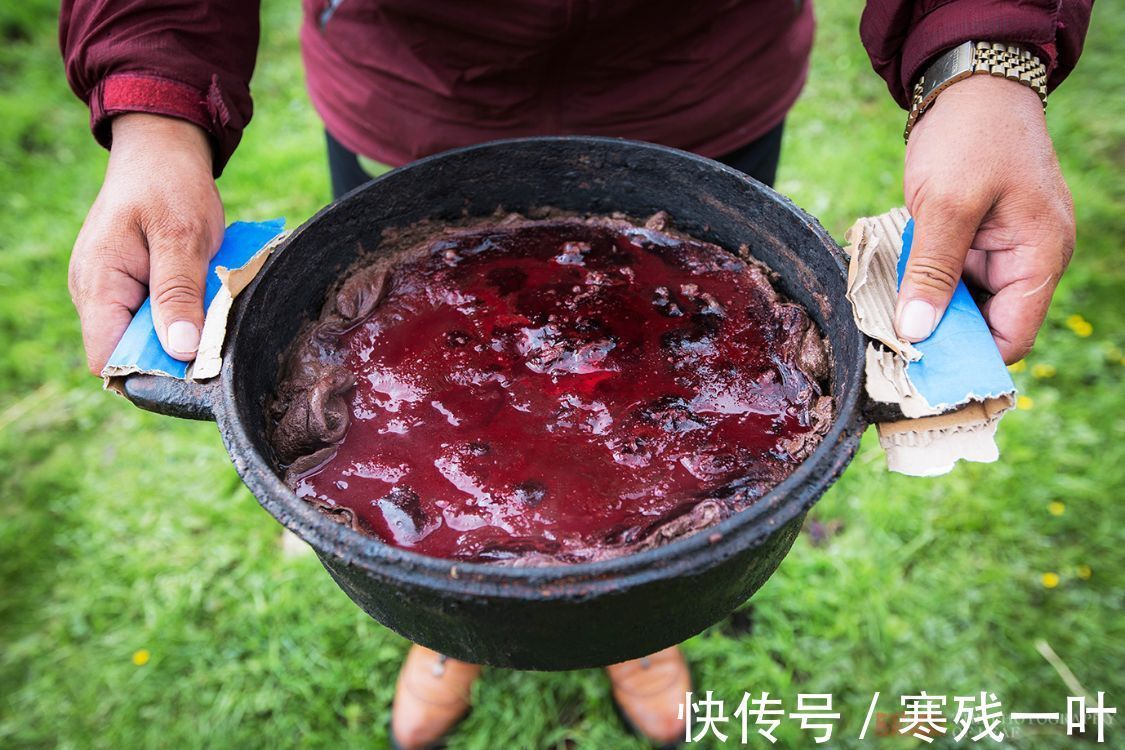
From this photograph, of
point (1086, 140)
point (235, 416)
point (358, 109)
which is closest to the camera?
point (235, 416)

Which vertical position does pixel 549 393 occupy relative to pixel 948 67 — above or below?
below

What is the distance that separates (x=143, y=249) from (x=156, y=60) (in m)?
0.46

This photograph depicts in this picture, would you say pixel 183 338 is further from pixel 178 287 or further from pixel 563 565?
pixel 563 565

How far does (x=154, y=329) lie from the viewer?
66.9 inches

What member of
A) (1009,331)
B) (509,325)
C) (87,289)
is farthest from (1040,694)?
(87,289)

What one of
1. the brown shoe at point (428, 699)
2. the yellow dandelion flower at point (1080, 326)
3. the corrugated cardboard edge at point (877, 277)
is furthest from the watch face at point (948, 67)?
the yellow dandelion flower at point (1080, 326)

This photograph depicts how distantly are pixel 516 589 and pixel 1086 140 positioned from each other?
16.5ft

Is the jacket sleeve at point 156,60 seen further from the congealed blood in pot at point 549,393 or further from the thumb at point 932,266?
the thumb at point 932,266

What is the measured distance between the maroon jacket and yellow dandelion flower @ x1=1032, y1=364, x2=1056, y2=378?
81.0 inches

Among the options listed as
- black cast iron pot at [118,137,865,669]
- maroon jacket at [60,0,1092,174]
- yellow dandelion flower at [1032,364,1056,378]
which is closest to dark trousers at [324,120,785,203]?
maroon jacket at [60,0,1092,174]

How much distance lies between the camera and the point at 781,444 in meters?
1.69

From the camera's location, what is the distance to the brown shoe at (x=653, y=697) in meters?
2.79

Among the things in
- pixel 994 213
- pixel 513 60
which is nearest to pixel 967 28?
pixel 994 213

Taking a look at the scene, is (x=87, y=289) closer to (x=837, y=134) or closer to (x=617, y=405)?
(x=617, y=405)
